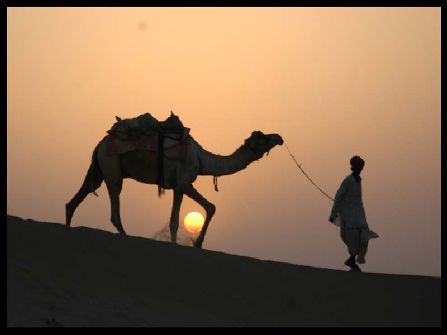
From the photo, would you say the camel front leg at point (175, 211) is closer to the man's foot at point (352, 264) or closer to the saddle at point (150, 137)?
the saddle at point (150, 137)

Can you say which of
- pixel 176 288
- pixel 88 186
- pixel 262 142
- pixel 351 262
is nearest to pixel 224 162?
pixel 262 142

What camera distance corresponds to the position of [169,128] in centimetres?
2184

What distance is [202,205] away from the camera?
21.7 meters

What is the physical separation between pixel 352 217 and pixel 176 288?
427cm

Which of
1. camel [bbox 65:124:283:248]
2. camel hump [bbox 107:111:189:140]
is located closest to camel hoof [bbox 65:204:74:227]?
camel [bbox 65:124:283:248]

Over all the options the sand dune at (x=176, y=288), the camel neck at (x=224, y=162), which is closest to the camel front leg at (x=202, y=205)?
the camel neck at (x=224, y=162)

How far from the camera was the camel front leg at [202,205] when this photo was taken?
20962 mm

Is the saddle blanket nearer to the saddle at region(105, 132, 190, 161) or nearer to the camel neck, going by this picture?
the saddle at region(105, 132, 190, 161)

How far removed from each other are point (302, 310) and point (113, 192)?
5.96m

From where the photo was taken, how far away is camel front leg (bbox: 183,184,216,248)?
21.0 metres

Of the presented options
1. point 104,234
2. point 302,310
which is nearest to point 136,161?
A: point 104,234

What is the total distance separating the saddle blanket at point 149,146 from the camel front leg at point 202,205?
647 millimetres

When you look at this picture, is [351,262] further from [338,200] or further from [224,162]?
[224,162]

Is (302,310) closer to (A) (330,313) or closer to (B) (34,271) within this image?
(A) (330,313)
